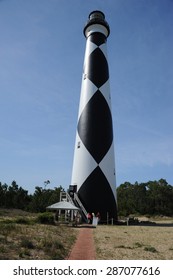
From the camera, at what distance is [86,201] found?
2180 cm

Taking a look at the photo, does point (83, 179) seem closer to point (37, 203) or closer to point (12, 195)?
point (37, 203)

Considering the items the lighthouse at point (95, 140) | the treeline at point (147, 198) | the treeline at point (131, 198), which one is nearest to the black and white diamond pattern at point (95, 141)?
the lighthouse at point (95, 140)

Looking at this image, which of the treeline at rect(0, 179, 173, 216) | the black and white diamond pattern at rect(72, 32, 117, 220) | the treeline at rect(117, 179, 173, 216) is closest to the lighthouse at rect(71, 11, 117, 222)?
the black and white diamond pattern at rect(72, 32, 117, 220)

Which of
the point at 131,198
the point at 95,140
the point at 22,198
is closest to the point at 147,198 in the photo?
the point at 131,198

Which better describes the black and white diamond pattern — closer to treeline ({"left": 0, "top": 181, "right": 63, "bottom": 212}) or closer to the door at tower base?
the door at tower base

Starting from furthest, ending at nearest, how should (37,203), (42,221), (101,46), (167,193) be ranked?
1. (167,193)
2. (37,203)
3. (101,46)
4. (42,221)

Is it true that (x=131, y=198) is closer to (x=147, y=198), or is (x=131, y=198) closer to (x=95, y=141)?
(x=147, y=198)

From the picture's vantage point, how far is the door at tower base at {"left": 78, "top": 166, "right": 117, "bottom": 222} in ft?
71.2

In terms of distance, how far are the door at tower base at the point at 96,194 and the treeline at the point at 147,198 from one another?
2997 centimetres

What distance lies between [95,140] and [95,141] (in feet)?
0.28

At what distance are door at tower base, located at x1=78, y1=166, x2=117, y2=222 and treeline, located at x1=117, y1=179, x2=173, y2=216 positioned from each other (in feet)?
98.3

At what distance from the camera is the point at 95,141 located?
75.5 ft
